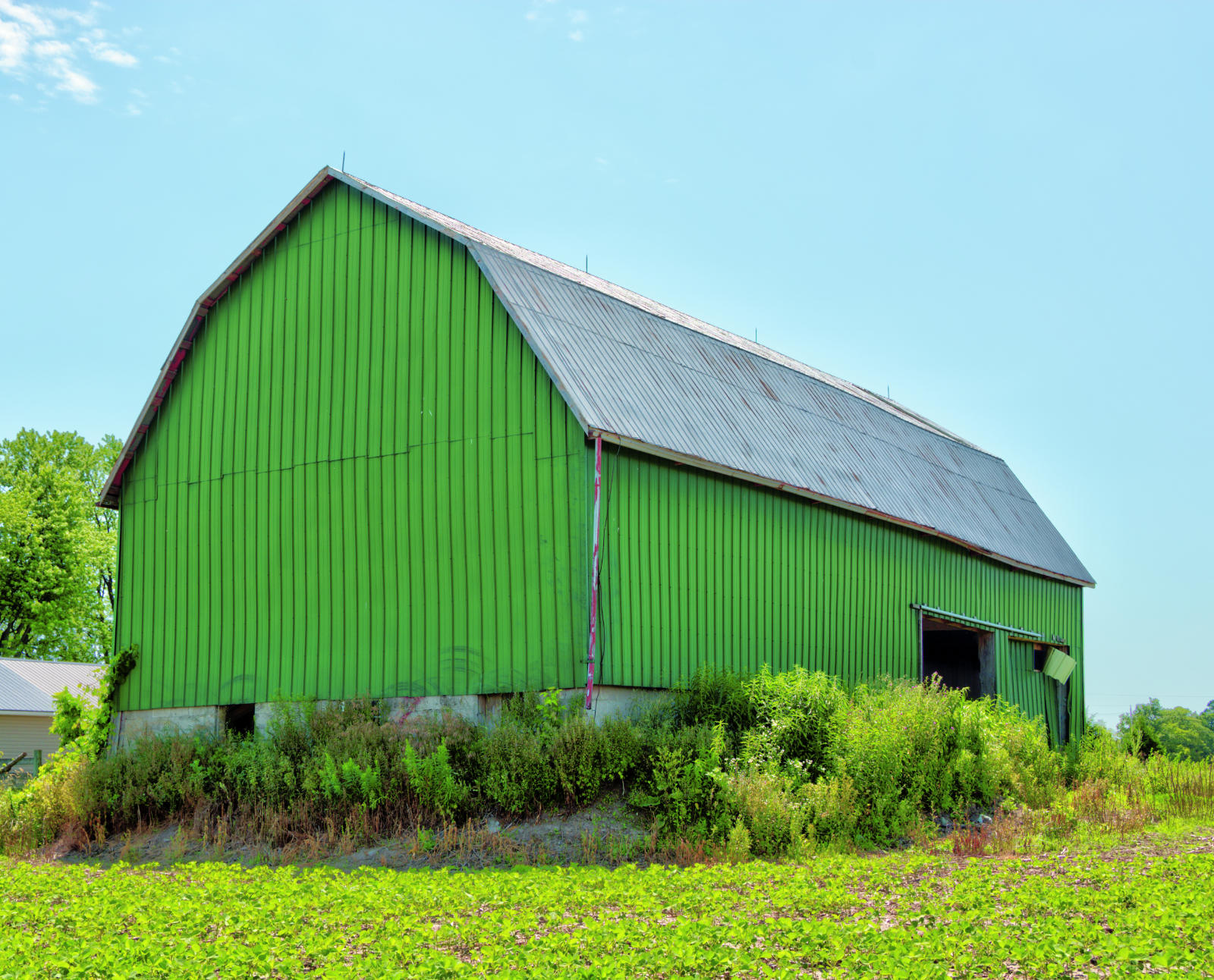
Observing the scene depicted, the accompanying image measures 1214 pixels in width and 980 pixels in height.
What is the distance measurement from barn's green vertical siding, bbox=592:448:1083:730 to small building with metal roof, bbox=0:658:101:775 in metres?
19.8

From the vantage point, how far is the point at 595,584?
14641 mm

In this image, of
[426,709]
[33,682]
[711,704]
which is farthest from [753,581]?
[33,682]

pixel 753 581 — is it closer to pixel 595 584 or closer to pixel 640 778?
pixel 595 584

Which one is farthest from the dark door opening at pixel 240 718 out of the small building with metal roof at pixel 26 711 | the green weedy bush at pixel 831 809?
the small building with metal roof at pixel 26 711

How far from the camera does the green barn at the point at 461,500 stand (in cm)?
1517

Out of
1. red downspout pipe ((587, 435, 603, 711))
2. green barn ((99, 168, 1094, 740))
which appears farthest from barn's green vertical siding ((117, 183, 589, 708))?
red downspout pipe ((587, 435, 603, 711))

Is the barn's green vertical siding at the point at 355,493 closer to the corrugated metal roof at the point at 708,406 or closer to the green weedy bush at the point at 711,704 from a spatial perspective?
the corrugated metal roof at the point at 708,406

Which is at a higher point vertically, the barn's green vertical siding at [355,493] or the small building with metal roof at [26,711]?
the barn's green vertical siding at [355,493]

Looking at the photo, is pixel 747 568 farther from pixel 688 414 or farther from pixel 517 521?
pixel 517 521

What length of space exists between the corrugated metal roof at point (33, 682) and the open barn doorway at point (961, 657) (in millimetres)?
19470

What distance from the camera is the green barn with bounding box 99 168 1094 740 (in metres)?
15.2

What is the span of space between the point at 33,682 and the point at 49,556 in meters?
7.78

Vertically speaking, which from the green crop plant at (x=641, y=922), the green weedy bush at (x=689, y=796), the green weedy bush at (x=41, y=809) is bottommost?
the green weedy bush at (x=41, y=809)

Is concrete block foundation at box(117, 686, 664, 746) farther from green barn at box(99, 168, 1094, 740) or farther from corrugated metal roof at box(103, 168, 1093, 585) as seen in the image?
corrugated metal roof at box(103, 168, 1093, 585)
